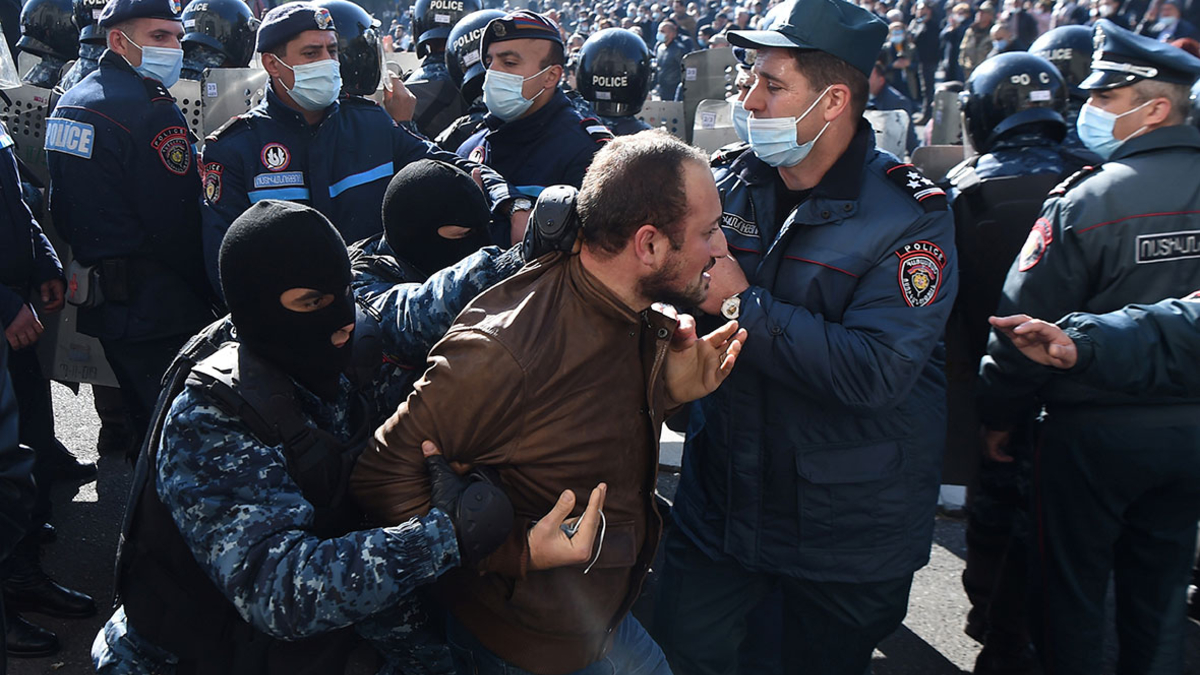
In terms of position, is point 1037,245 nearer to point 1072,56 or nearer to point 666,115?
point 1072,56

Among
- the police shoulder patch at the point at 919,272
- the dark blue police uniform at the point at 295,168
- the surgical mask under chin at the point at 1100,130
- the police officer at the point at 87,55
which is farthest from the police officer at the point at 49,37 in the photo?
the surgical mask under chin at the point at 1100,130

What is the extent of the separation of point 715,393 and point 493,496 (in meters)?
1.04

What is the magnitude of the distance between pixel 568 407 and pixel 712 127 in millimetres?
4242

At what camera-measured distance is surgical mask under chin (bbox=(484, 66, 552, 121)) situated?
12.5 ft

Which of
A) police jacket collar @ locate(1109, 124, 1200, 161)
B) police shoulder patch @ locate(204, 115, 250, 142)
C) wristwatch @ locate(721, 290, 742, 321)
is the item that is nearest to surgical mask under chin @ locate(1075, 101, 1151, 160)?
police jacket collar @ locate(1109, 124, 1200, 161)

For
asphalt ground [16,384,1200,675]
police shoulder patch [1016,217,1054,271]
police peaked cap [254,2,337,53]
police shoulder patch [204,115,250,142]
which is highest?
police peaked cap [254,2,337,53]

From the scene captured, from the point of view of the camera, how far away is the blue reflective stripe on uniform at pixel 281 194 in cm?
361

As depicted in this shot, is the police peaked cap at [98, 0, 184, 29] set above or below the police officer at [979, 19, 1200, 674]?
above

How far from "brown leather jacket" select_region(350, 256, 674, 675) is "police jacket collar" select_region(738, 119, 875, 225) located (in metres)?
0.59

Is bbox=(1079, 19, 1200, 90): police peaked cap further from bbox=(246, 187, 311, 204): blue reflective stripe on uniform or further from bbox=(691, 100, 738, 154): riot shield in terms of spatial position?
bbox=(691, 100, 738, 154): riot shield

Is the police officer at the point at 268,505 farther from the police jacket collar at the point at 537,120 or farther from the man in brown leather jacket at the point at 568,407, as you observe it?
the police jacket collar at the point at 537,120

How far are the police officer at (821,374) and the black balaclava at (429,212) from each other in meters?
0.66

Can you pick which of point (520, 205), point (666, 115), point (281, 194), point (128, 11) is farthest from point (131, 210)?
point (666, 115)

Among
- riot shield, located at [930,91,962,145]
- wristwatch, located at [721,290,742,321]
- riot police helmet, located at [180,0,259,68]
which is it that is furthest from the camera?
riot shield, located at [930,91,962,145]
